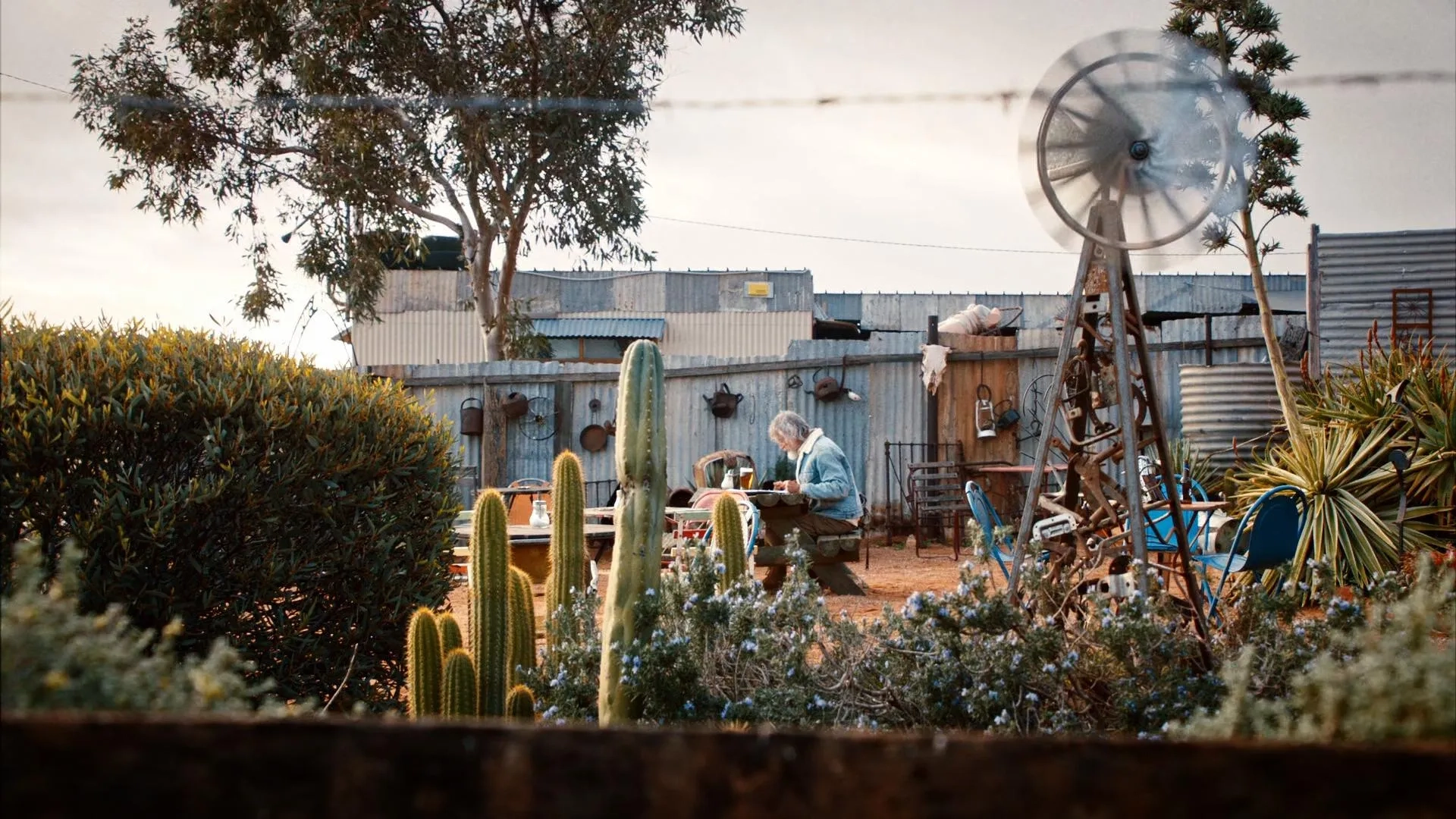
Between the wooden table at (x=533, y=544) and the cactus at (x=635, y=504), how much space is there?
2.87m

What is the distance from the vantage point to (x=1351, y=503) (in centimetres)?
748

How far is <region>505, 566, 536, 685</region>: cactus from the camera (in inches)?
167

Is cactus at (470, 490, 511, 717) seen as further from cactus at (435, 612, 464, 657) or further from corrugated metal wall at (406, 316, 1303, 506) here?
corrugated metal wall at (406, 316, 1303, 506)

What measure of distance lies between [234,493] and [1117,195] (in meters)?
3.28

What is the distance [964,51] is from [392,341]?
15350 mm

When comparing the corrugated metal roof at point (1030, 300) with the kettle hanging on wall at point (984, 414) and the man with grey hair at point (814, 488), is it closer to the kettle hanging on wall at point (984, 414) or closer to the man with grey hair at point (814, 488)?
the kettle hanging on wall at point (984, 414)

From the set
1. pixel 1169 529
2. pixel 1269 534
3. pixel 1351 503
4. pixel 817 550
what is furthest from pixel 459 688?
pixel 1351 503

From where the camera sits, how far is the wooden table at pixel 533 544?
267 inches

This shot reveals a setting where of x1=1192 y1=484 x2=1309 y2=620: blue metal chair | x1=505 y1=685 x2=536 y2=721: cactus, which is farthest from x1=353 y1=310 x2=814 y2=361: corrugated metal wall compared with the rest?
x1=505 y1=685 x2=536 y2=721: cactus

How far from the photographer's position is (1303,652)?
324 cm

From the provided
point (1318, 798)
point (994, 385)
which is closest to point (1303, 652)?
point (1318, 798)

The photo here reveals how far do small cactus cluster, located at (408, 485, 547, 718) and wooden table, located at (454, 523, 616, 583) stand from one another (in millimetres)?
2356

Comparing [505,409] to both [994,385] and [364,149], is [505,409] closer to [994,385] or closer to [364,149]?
[364,149]

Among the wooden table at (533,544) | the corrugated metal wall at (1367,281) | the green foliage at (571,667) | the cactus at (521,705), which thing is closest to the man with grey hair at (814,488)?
the wooden table at (533,544)
